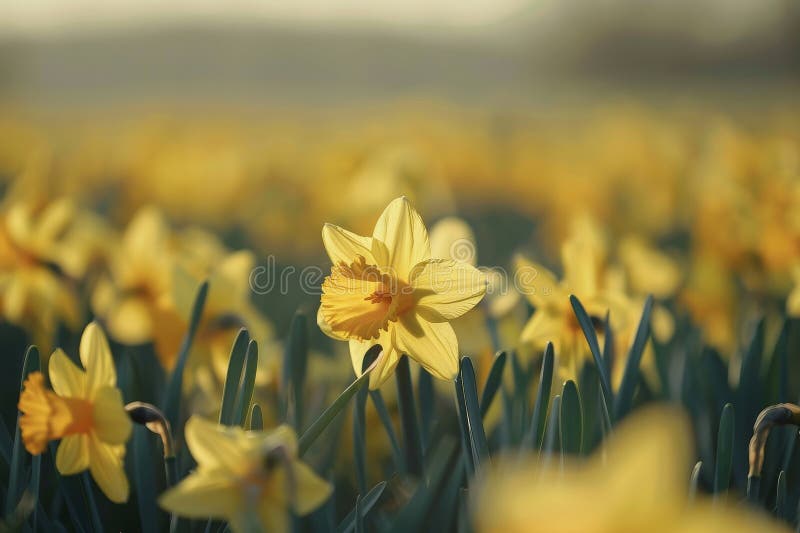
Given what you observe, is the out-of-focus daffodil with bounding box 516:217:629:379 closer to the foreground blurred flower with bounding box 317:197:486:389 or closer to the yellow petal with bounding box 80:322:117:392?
the foreground blurred flower with bounding box 317:197:486:389

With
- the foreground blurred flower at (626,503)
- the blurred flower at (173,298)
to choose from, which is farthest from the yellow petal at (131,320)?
the foreground blurred flower at (626,503)

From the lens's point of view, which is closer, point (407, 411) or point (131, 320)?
point (407, 411)

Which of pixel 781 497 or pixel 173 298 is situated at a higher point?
pixel 173 298

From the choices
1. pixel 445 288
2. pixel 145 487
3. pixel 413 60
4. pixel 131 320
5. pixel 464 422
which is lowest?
pixel 145 487

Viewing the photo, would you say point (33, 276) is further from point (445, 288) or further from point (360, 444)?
point (445, 288)

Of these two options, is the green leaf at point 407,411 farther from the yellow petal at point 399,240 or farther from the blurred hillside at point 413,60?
the blurred hillside at point 413,60

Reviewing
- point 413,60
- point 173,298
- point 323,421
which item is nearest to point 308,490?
point 323,421

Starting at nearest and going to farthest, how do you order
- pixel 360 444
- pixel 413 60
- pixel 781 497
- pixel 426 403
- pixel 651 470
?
pixel 651 470, pixel 781 497, pixel 360 444, pixel 426 403, pixel 413 60
